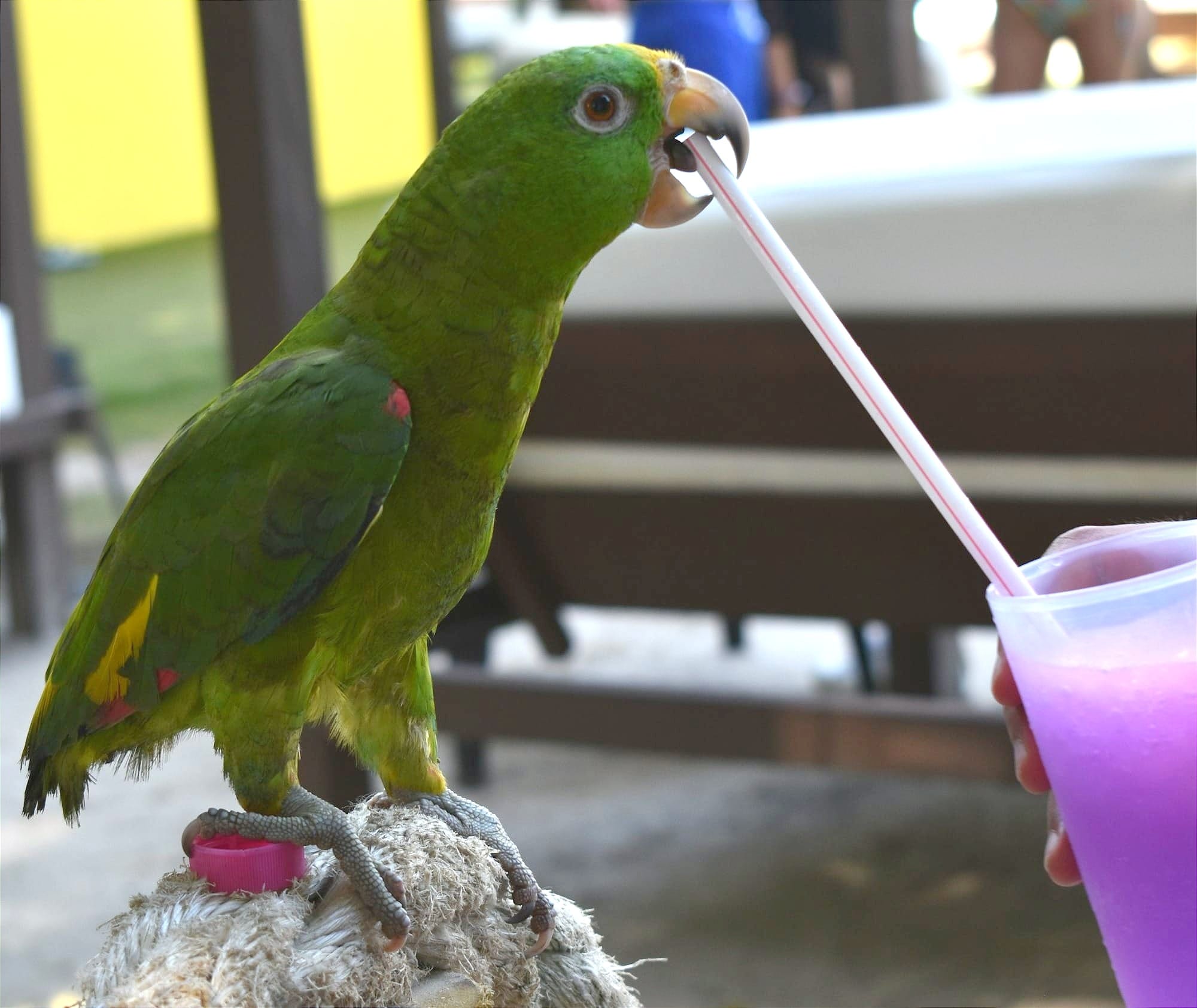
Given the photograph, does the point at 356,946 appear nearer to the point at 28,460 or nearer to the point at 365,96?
the point at 28,460

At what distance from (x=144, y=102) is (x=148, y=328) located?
0.95 meters

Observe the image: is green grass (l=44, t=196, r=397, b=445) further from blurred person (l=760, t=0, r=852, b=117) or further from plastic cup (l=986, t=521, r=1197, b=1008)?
plastic cup (l=986, t=521, r=1197, b=1008)

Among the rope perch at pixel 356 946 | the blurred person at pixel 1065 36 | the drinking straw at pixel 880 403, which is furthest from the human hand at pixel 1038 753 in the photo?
the blurred person at pixel 1065 36

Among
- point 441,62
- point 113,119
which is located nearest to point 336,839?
point 441,62

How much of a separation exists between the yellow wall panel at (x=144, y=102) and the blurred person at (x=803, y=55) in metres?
1.20

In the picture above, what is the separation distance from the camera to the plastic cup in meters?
0.49

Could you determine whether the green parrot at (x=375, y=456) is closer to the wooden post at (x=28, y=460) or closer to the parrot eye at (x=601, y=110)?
the parrot eye at (x=601, y=110)

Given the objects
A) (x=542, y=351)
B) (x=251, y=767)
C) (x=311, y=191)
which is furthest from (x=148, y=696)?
(x=311, y=191)

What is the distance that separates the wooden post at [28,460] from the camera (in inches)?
119

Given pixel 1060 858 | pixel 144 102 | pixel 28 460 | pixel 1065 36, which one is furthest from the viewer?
pixel 144 102

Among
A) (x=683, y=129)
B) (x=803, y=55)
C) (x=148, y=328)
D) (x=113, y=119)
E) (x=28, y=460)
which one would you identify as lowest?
(x=148, y=328)

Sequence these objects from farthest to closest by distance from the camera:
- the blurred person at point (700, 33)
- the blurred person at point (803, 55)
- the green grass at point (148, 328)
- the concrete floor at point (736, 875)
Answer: the green grass at point (148, 328)
the blurred person at point (803, 55)
the blurred person at point (700, 33)
the concrete floor at point (736, 875)

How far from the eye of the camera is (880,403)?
20.7 inches

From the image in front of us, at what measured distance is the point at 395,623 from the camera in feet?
2.05
